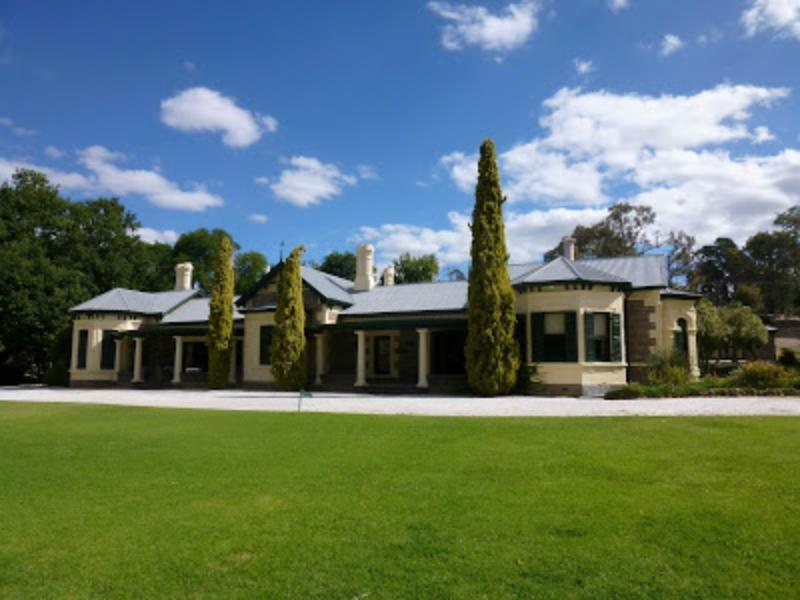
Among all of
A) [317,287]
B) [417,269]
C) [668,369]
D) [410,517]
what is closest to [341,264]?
[417,269]

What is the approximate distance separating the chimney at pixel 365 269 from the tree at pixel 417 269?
2483 centimetres

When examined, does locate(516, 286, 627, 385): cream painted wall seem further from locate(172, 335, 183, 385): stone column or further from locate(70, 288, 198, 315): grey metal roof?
locate(70, 288, 198, 315): grey metal roof

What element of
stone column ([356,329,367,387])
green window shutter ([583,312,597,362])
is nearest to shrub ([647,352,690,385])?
green window shutter ([583,312,597,362])

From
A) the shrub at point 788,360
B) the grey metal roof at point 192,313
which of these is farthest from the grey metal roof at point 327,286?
the shrub at point 788,360

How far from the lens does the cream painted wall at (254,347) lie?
25594 millimetres

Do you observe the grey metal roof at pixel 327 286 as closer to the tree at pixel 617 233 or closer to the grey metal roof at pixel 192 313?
the grey metal roof at pixel 192 313

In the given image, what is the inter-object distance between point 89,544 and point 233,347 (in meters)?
22.8

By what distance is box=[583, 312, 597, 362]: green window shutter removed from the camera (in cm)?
1969

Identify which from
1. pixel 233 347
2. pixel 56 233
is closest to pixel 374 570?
pixel 233 347

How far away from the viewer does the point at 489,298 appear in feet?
66.4

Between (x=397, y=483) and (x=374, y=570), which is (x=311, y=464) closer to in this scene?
(x=397, y=483)

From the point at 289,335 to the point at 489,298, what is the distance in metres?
8.63

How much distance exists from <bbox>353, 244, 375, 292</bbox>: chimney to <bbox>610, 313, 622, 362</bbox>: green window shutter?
11999 mm

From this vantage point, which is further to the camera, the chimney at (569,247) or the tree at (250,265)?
the tree at (250,265)
